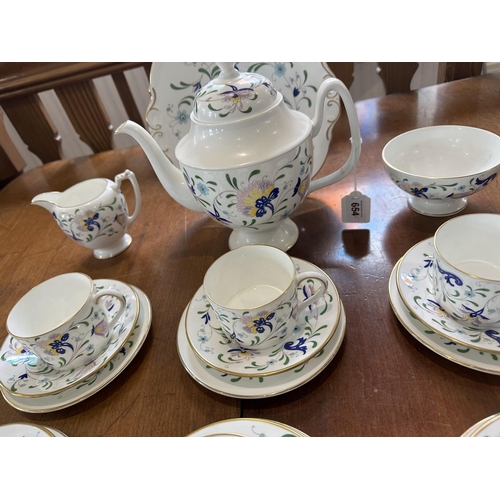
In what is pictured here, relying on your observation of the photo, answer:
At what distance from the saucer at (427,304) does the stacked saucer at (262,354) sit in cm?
8

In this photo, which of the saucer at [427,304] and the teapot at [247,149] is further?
the teapot at [247,149]

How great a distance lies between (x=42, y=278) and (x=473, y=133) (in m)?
0.80

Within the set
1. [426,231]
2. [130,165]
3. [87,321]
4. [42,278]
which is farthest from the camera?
[130,165]

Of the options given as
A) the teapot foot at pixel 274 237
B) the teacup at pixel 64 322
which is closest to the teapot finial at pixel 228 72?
the teapot foot at pixel 274 237

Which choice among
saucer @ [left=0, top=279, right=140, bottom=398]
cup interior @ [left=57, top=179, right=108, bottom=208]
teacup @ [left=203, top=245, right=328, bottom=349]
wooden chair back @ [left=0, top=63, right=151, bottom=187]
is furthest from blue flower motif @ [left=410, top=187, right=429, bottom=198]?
wooden chair back @ [left=0, top=63, right=151, bottom=187]

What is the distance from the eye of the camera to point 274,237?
64 centimetres

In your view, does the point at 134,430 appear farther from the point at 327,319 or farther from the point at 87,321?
the point at 327,319

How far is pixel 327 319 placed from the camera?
18.0 inches

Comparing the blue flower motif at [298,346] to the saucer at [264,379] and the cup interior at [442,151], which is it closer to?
the saucer at [264,379]

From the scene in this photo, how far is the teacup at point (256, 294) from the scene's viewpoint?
1.37 feet

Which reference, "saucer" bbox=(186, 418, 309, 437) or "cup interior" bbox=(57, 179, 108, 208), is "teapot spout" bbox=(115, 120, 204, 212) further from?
"saucer" bbox=(186, 418, 309, 437)

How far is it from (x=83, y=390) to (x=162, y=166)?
1.14ft

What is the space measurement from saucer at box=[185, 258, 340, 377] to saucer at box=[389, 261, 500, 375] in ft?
0.24

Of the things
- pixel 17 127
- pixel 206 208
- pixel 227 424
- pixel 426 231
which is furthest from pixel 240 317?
pixel 17 127
